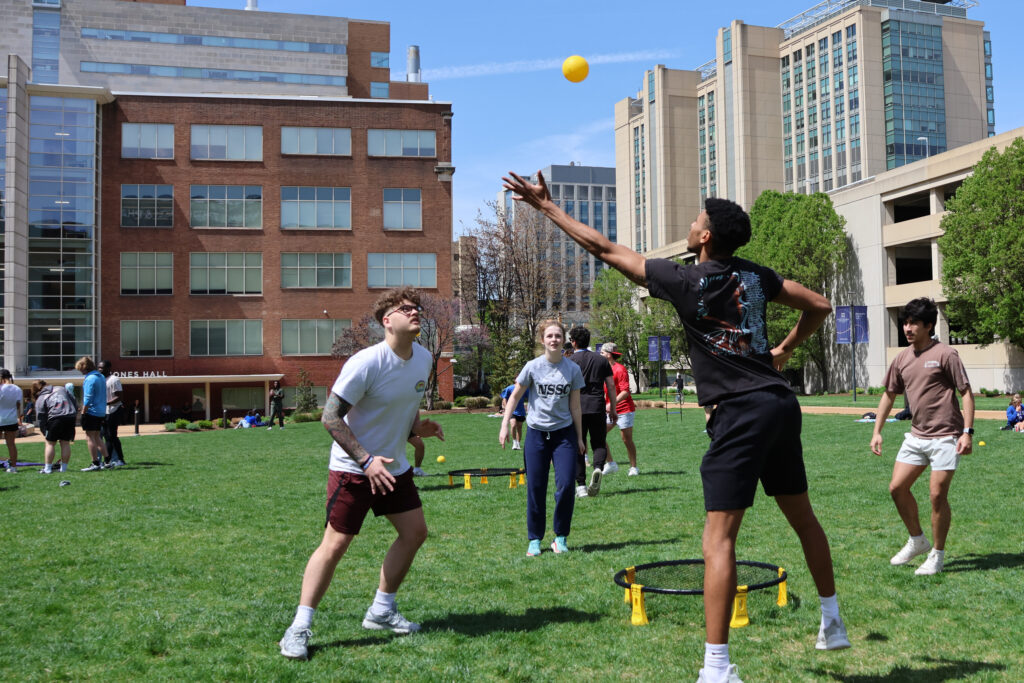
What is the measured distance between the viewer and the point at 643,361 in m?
78.2

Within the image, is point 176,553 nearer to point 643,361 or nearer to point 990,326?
point 990,326

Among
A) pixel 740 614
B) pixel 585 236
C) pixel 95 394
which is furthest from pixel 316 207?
pixel 585 236

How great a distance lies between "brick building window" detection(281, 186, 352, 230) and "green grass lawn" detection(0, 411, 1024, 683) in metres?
42.8

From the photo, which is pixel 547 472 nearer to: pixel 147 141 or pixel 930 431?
pixel 930 431

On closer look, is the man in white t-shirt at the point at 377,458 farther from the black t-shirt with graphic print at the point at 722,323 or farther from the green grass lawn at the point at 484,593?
the black t-shirt with graphic print at the point at 722,323

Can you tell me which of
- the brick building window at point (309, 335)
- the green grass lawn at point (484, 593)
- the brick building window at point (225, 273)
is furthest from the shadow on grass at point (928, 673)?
the brick building window at point (225, 273)

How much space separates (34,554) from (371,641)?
4.68m

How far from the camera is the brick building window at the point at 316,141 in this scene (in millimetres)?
53719

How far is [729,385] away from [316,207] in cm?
5241

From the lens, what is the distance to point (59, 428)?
16.0 m

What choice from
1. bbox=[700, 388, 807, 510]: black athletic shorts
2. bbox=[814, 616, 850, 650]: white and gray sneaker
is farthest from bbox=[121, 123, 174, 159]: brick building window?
bbox=[814, 616, 850, 650]: white and gray sneaker

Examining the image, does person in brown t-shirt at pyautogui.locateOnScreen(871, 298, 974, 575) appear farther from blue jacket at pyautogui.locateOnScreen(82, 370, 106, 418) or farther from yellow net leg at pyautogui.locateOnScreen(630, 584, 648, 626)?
blue jacket at pyautogui.locateOnScreen(82, 370, 106, 418)

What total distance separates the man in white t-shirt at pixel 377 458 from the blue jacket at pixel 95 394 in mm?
12339

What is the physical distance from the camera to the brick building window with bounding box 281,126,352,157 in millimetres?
53719
